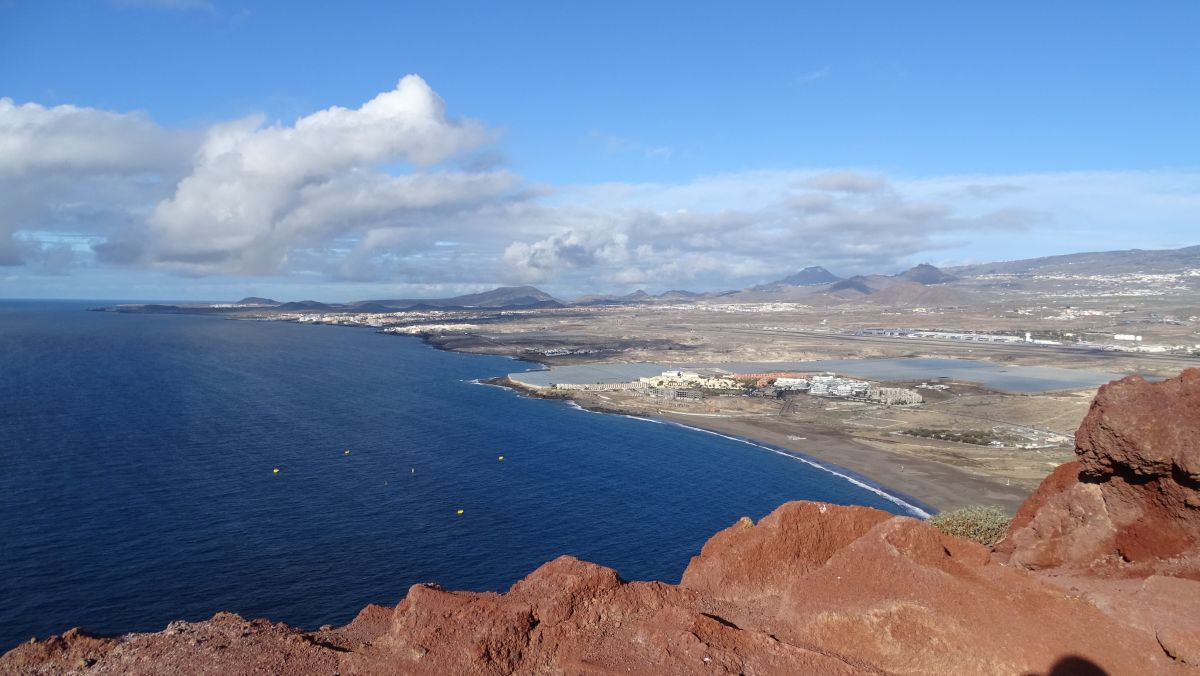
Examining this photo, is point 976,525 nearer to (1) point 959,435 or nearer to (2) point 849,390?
(1) point 959,435

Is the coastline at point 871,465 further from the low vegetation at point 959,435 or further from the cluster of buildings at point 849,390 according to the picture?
the cluster of buildings at point 849,390

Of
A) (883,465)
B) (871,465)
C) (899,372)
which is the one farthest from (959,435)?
(899,372)

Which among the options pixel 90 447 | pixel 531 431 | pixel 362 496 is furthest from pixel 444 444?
pixel 90 447

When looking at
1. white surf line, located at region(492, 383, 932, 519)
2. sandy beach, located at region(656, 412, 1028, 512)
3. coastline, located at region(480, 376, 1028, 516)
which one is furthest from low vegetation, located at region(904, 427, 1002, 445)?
white surf line, located at region(492, 383, 932, 519)

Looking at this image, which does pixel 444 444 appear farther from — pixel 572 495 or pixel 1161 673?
pixel 1161 673

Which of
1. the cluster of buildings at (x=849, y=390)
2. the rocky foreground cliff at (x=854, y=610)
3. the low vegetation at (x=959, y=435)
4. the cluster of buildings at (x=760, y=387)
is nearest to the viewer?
the rocky foreground cliff at (x=854, y=610)

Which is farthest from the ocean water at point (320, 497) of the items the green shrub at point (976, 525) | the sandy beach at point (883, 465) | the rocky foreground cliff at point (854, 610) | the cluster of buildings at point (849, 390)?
the cluster of buildings at point (849, 390)
